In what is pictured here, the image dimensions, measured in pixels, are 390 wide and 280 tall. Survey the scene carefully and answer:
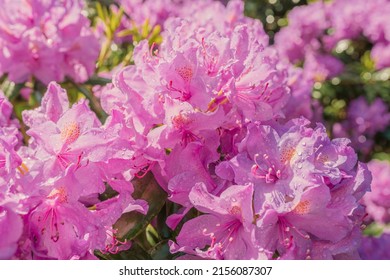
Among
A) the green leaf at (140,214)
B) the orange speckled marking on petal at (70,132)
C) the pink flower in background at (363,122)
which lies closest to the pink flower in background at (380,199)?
the pink flower in background at (363,122)

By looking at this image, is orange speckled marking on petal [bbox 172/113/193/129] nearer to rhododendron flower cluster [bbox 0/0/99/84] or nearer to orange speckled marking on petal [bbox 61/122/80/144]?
orange speckled marking on petal [bbox 61/122/80/144]

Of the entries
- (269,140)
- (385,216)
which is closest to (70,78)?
(269,140)

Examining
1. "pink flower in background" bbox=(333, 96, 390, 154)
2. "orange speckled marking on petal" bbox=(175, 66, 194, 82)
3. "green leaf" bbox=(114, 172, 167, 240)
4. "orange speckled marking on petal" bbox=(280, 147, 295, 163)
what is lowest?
"pink flower in background" bbox=(333, 96, 390, 154)

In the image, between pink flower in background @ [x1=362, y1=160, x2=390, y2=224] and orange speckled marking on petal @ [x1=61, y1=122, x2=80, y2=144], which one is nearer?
orange speckled marking on petal @ [x1=61, y1=122, x2=80, y2=144]

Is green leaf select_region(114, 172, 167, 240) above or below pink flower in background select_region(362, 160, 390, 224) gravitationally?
above

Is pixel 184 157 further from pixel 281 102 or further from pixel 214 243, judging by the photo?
pixel 281 102

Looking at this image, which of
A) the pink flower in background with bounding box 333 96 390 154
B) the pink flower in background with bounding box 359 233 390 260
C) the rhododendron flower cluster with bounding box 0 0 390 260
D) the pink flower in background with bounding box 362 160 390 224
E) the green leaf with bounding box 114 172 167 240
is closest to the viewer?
the rhododendron flower cluster with bounding box 0 0 390 260

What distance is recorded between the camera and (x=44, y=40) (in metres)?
1.39

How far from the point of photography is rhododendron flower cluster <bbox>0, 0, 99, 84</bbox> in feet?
4.49

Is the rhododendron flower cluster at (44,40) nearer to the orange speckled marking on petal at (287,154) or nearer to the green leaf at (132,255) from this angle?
the green leaf at (132,255)

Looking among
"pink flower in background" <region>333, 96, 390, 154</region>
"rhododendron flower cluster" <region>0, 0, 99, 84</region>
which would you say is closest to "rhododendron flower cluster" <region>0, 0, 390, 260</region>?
"rhododendron flower cluster" <region>0, 0, 99, 84</region>

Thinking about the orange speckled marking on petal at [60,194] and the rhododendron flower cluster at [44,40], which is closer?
the orange speckled marking on petal at [60,194]

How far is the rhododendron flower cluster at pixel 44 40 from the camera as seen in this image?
1368mm

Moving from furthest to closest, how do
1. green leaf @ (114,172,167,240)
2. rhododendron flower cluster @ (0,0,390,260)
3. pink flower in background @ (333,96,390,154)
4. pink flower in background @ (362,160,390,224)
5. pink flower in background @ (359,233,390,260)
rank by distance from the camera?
pink flower in background @ (333,96,390,154)
pink flower in background @ (362,160,390,224)
pink flower in background @ (359,233,390,260)
green leaf @ (114,172,167,240)
rhododendron flower cluster @ (0,0,390,260)
